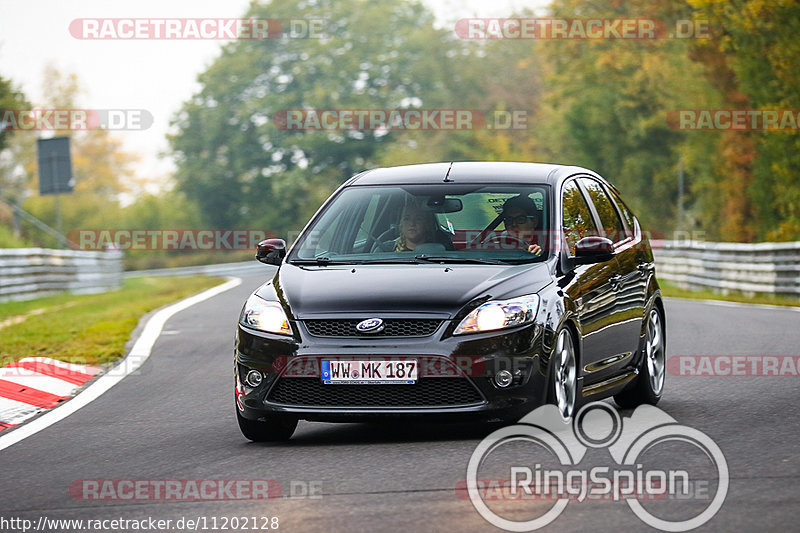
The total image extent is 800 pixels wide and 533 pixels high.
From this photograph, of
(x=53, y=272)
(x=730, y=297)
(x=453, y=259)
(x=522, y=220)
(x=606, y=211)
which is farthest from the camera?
(x=53, y=272)

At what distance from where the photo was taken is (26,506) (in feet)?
22.4

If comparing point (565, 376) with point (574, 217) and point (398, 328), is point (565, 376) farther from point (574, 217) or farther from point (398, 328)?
point (574, 217)

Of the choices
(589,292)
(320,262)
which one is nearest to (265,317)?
(320,262)

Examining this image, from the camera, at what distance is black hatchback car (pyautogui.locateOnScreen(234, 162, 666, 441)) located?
26.9ft

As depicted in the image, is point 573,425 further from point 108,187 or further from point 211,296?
point 108,187

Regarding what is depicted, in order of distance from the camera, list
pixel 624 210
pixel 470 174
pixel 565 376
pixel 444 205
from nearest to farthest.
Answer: pixel 565 376, pixel 444 205, pixel 470 174, pixel 624 210

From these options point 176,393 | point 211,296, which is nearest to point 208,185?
point 211,296

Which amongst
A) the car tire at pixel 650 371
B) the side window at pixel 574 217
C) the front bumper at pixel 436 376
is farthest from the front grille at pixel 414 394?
the car tire at pixel 650 371

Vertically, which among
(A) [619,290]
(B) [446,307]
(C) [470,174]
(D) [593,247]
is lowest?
(A) [619,290]

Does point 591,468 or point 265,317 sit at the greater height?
point 265,317

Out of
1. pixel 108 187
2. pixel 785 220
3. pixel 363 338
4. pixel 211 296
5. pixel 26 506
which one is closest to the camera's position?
pixel 26 506

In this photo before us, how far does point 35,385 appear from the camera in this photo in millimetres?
12031

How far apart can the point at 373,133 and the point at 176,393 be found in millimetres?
79000

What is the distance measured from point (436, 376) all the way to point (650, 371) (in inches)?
105
